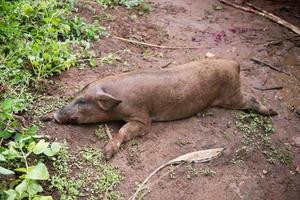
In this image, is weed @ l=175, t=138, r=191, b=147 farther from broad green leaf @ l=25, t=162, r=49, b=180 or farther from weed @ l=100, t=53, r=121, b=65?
broad green leaf @ l=25, t=162, r=49, b=180

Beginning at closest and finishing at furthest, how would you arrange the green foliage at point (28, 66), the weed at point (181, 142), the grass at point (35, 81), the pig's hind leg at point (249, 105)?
the green foliage at point (28, 66), the grass at point (35, 81), the weed at point (181, 142), the pig's hind leg at point (249, 105)

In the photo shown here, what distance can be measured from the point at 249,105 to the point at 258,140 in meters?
0.58

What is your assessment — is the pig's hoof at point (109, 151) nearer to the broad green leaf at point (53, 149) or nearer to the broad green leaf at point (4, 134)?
the broad green leaf at point (53, 149)

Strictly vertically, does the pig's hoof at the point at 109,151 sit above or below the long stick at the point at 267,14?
above

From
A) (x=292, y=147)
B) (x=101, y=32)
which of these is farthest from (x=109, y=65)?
(x=292, y=147)

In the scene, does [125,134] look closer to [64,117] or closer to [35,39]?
[64,117]

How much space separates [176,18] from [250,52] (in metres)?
1.35

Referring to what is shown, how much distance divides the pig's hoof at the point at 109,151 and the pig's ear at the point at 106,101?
1.37ft

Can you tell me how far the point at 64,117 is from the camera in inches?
190

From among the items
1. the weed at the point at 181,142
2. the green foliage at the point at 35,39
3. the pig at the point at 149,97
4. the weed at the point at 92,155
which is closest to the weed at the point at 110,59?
the green foliage at the point at 35,39

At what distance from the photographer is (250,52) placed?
7164 millimetres

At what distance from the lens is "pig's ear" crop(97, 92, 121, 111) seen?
4.84m

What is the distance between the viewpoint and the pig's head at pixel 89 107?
15.9 ft

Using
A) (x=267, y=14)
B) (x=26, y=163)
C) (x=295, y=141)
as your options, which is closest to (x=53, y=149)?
(x=26, y=163)
